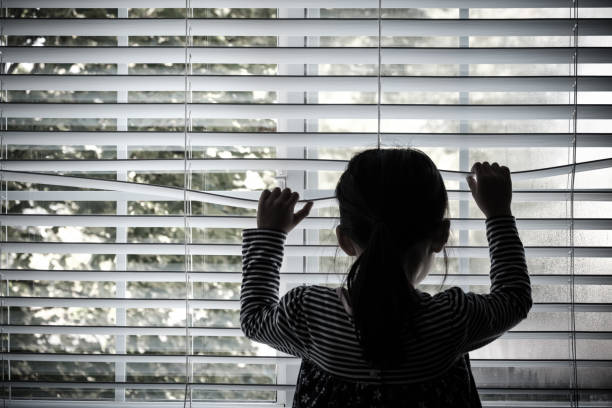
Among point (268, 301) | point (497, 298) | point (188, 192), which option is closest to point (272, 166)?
point (188, 192)

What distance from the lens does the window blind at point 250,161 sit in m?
1.06

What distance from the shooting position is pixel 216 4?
1085mm

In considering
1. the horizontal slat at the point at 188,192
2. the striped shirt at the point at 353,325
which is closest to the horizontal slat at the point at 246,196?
the horizontal slat at the point at 188,192

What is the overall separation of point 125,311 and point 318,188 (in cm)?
50

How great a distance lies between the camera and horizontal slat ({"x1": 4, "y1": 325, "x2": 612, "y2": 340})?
105 centimetres

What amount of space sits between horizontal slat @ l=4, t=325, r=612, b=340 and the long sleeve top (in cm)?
17

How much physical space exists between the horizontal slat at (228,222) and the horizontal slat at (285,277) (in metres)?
0.10

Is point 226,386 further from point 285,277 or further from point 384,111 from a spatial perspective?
point 384,111

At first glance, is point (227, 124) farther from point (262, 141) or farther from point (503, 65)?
point (503, 65)

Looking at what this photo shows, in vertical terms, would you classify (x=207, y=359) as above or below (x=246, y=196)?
below

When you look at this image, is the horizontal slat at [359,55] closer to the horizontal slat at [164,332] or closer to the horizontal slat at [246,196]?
the horizontal slat at [246,196]

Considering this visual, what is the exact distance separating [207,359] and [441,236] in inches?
21.2

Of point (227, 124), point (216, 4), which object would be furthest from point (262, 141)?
point (216, 4)

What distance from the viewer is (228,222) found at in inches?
41.6
